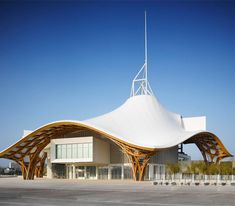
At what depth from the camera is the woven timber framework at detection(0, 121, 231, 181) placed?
49225mm

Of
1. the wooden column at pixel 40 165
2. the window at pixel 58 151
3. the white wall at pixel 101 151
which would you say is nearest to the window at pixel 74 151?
the window at pixel 58 151

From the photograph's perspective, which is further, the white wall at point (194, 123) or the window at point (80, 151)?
the white wall at point (194, 123)

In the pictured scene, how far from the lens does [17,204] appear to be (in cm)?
1595

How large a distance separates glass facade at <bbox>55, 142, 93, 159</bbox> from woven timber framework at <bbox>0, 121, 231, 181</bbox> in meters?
2.62

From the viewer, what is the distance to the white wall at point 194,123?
6769 cm

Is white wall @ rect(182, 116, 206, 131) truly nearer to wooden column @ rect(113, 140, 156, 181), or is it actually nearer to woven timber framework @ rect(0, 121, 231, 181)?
woven timber framework @ rect(0, 121, 231, 181)

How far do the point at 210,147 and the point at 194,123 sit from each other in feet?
17.2

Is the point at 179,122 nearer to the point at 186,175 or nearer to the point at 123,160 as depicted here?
the point at 123,160

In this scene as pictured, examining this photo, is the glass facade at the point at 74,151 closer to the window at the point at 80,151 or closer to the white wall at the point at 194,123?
the window at the point at 80,151

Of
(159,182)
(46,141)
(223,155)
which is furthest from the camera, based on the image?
(223,155)

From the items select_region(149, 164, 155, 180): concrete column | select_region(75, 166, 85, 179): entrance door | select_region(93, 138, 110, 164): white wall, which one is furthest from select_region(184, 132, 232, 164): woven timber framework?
select_region(75, 166, 85, 179): entrance door

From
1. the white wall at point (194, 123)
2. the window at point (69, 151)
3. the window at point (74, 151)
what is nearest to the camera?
the window at point (74, 151)

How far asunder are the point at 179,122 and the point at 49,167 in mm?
24801

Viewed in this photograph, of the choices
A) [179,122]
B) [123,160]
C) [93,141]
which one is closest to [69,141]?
[93,141]
